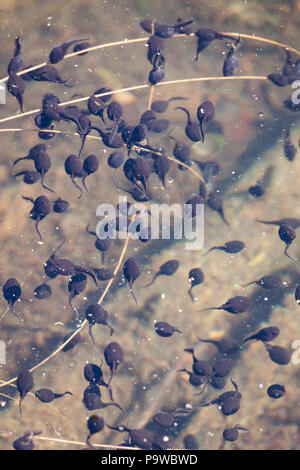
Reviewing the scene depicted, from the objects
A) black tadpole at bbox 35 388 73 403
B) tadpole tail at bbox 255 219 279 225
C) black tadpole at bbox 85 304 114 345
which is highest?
tadpole tail at bbox 255 219 279 225

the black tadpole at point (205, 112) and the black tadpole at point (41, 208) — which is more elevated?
the black tadpole at point (205, 112)

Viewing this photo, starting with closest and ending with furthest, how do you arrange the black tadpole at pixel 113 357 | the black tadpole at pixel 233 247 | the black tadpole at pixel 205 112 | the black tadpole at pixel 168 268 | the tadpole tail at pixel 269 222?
the black tadpole at pixel 113 357 < the black tadpole at pixel 205 112 < the black tadpole at pixel 168 268 < the black tadpole at pixel 233 247 < the tadpole tail at pixel 269 222

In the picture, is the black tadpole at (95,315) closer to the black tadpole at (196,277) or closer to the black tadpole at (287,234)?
the black tadpole at (196,277)

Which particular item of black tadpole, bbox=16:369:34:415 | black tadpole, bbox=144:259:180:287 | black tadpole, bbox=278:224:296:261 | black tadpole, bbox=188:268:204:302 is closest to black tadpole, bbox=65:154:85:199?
black tadpole, bbox=144:259:180:287

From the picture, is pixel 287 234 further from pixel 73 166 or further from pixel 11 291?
pixel 11 291

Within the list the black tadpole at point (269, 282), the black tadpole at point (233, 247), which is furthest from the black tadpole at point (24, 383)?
the black tadpole at point (269, 282)

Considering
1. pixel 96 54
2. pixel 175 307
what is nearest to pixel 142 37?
pixel 96 54

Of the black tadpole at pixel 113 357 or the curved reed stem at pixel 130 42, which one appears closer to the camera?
the black tadpole at pixel 113 357

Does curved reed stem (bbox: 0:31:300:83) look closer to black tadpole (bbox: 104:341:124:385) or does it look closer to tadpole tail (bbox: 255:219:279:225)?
tadpole tail (bbox: 255:219:279:225)

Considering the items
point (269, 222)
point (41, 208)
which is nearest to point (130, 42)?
point (41, 208)
